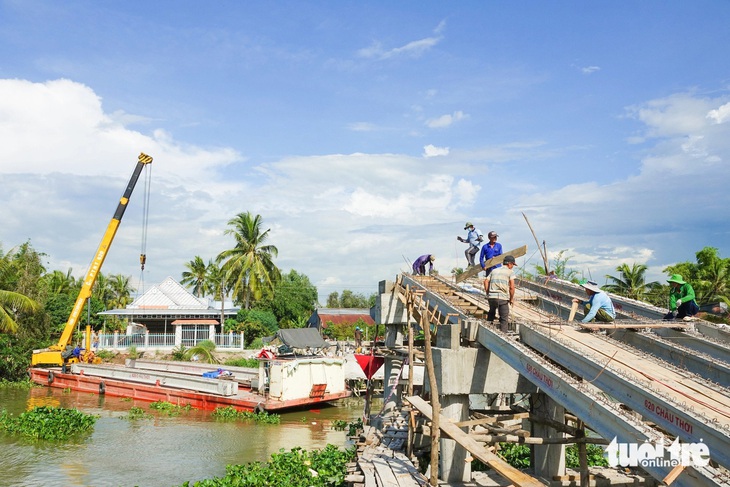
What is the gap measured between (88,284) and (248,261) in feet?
57.7

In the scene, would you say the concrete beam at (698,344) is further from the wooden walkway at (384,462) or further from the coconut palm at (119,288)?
Result: the coconut palm at (119,288)

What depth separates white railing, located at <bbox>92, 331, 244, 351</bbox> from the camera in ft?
135

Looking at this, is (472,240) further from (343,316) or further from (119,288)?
(119,288)

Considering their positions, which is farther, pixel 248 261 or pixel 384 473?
pixel 248 261

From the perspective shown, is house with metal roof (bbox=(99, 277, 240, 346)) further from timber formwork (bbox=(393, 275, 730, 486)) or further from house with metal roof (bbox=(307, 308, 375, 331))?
timber formwork (bbox=(393, 275, 730, 486))

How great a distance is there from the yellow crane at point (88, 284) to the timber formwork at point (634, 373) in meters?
25.2

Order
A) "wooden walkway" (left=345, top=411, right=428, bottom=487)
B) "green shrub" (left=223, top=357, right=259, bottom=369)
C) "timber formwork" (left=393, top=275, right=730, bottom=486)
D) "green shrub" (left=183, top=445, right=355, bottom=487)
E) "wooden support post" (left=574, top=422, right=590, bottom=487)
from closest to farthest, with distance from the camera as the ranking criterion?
"timber formwork" (left=393, top=275, right=730, bottom=486) < "wooden support post" (left=574, top=422, right=590, bottom=487) < "wooden walkway" (left=345, top=411, right=428, bottom=487) < "green shrub" (left=183, top=445, right=355, bottom=487) < "green shrub" (left=223, top=357, right=259, bottom=369)

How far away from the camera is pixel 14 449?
1850cm

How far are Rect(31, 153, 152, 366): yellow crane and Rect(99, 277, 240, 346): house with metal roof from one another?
32.1 feet

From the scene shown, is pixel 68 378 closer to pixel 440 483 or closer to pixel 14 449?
pixel 14 449

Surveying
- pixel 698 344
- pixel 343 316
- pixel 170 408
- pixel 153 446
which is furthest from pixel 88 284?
pixel 343 316

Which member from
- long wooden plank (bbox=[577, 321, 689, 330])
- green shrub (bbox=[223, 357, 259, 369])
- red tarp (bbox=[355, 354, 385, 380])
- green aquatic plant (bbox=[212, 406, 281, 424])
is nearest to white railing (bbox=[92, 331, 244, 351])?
green shrub (bbox=[223, 357, 259, 369])

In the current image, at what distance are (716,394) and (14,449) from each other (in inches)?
767

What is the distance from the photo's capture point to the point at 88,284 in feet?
106
